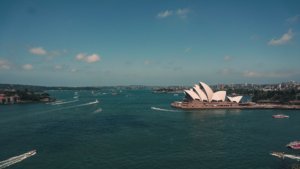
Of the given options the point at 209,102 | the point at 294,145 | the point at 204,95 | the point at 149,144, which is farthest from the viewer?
the point at 204,95

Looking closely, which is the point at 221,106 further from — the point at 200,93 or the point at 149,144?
the point at 149,144

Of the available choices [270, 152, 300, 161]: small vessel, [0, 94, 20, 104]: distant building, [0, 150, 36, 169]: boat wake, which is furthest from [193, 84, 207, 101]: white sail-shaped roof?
[0, 94, 20, 104]: distant building

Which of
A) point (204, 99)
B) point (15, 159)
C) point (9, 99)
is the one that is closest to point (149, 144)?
point (15, 159)

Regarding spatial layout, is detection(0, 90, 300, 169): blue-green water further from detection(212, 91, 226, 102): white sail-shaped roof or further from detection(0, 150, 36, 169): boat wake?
A: detection(212, 91, 226, 102): white sail-shaped roof

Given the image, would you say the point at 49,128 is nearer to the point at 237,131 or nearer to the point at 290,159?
the point at 237,131

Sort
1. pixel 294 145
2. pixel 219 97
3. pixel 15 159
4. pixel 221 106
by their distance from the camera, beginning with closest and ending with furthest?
pixel 15 159
pixel 294 145
pixel 221 106
pixel 219 97

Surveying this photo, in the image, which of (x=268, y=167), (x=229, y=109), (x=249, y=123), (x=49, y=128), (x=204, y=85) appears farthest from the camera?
(x=204, y=85)

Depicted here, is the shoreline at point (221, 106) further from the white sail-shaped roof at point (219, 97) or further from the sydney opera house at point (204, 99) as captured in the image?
the white sail-shaped roof at point (219, 97)

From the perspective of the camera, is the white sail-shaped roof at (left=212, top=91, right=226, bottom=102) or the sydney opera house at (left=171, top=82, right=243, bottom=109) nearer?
the sydney opera house at (left=171, top=82, right=243, bottom=109)

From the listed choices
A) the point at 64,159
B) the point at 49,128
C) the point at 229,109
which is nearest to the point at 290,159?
the point at 64,159
